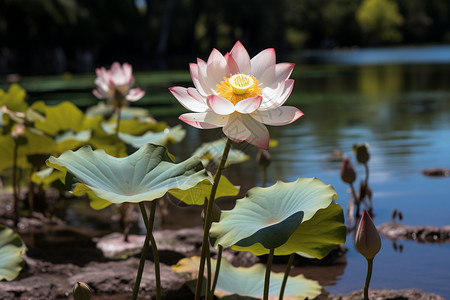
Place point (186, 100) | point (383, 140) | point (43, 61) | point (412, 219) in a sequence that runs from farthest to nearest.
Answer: point (43, 61) < point (383, 140) < point (412, 219) < point (186, 100)

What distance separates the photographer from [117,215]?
3.99 meters

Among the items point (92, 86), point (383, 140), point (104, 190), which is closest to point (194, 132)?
point (383, 140)

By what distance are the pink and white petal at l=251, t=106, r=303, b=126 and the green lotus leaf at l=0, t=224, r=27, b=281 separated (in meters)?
1.08

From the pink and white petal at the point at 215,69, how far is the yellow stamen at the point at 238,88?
0.12 ft

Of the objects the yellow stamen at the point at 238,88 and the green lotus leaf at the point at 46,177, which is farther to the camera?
the green lotus leaf at the point at 46,177

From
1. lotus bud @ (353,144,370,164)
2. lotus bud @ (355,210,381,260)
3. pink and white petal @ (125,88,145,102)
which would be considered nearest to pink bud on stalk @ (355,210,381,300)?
lotus bud @ (355,210,381,260)

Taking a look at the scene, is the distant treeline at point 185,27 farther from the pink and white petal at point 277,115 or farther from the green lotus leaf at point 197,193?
the pink and white petal at point 277,115

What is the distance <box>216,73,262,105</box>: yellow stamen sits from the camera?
163cm

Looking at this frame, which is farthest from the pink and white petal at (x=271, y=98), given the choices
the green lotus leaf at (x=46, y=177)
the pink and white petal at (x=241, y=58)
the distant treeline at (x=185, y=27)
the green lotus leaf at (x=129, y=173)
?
the distant treeline at (x=185, y=27)

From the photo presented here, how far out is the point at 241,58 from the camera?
1.72 meters

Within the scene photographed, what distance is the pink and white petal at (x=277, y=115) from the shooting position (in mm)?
1610

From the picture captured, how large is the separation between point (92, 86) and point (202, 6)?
28396 millimetres

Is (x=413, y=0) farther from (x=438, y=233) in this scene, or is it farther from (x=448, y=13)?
→ (x=438, y=233)

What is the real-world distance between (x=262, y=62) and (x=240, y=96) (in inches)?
6.2
